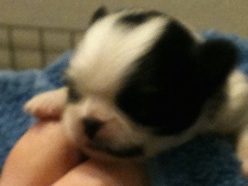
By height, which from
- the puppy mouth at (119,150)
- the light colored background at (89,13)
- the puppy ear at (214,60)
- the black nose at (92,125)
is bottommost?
the puppy mouth at (119,150)

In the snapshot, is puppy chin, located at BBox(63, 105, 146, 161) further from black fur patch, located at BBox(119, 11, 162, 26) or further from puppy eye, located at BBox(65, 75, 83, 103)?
black fur patch, located at BBox(119, 11, 162, 26)

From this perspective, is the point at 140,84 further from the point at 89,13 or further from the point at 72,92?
the point at 89,13

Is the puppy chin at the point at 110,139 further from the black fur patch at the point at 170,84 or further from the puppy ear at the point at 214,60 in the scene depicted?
the puppy ear at the point at 214,60

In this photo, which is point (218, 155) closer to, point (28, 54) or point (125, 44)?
point (125, 44)

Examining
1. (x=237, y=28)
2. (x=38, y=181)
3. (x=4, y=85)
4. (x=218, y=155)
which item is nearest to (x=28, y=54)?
(x=4, y=85)

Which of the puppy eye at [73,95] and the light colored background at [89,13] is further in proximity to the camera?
the light colored background at [89,13]

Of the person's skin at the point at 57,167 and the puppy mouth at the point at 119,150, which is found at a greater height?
the puppy mouth at the point at 119,150

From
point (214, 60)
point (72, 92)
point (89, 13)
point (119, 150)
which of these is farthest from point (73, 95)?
point (89, 13)

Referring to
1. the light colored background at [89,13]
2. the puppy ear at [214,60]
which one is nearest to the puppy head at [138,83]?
the puppy ear at [214,60]
